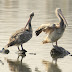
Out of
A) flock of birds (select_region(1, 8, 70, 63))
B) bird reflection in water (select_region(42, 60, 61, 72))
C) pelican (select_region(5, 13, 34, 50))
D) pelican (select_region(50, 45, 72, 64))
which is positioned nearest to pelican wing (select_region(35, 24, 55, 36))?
flock of birds (select_region(1, 8, 70, 63))

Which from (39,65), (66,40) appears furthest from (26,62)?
(66,40)

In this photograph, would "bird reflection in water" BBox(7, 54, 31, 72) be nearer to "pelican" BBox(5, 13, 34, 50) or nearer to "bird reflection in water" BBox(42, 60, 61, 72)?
"bird reflection in water" BBox(42, 60, 61, 72)

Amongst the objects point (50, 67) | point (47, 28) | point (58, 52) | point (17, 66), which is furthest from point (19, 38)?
point (50, 67)

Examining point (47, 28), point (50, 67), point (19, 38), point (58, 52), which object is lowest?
point (58, 52)

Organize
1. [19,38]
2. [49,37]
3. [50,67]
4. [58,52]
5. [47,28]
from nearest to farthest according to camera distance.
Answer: [50,67] < [19,38] < [58,52] < [47,28] < [49,37]

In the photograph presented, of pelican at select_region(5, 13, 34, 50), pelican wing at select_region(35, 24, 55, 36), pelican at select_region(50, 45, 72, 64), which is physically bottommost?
pelican at select_region(50, 45, 72, 64)

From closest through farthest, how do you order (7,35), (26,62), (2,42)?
(26,62)
(2,42)
(7,35)

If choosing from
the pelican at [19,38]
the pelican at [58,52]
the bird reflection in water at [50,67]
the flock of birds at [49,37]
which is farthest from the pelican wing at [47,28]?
the bird reflection in water at [50,67]

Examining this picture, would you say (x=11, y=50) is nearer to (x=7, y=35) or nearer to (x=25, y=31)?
(x=25, y=31)

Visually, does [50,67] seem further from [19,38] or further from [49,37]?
[49,37]

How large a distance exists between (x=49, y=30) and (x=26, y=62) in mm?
2922

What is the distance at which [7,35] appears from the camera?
1961cm

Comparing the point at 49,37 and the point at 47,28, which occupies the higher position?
the point at 47,28

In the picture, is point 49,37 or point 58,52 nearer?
point 58,52
